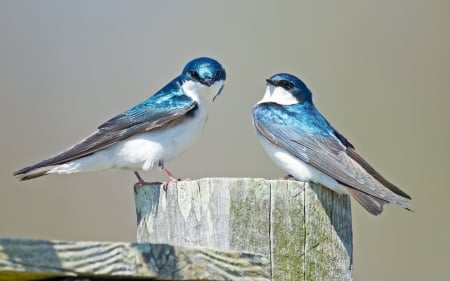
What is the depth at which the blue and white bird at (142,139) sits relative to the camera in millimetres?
3088

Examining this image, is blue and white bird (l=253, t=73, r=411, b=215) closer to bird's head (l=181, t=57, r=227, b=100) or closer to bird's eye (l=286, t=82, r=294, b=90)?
bird's eye (l=286, t=82, r=294, b=90)

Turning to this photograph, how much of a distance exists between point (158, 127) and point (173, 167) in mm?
1229

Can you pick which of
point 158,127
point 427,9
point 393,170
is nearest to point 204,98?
point 158,127

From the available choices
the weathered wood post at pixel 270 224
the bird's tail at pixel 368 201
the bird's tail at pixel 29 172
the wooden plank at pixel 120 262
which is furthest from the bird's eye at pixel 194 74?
the wooden plank at pixel 120 262

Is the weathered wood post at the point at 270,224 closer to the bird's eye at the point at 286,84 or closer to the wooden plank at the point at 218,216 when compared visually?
the wooden plank at the point at 218,216

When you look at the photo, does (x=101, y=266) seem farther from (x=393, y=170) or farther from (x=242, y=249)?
(x=393, y=170)

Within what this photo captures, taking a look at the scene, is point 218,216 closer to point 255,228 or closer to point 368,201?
point 255,228

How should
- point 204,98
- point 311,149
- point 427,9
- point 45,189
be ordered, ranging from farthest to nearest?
1. point 427,9
2. point 45,189
3. point 204,98
4. point 311,149

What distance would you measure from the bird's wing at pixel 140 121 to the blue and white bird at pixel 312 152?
222 mm

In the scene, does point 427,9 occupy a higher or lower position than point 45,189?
higher

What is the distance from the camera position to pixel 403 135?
4.59m

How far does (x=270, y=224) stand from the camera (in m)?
1.90

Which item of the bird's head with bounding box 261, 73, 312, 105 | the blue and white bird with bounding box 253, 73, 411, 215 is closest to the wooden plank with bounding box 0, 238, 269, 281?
the blue and white bird with bounding box 253, 73, 411, 215

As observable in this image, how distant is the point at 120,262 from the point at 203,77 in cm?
178
